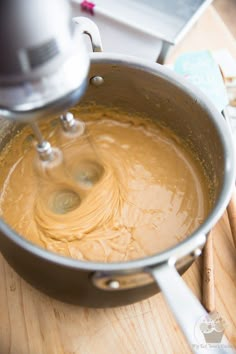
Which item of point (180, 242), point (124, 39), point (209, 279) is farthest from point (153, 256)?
point (124, 39)

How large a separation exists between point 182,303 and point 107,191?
297mm

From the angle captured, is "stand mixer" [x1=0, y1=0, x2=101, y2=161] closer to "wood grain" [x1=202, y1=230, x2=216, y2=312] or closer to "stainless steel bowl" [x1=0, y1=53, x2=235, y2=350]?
"stainless steel bowl" [x1=0, y1=53, x2=235, y2=350]

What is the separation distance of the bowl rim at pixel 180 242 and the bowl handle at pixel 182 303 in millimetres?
14

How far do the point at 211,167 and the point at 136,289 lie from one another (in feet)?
0.90

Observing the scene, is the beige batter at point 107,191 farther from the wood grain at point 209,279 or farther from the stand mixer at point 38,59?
the stand mixer at point 38,59

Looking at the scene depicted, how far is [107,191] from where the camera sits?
0.66 metres

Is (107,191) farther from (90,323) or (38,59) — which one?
(38,59)

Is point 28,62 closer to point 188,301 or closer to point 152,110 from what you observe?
point 188,301

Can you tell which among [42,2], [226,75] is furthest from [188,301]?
[226,75]

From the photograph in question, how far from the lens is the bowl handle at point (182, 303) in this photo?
39 cm

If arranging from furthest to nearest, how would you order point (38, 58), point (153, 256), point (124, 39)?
point (124, 39), point (153, 256), point (38, 58)

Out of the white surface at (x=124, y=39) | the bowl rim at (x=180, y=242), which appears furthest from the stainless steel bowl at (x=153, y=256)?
the white surface at (x=124, y=39)

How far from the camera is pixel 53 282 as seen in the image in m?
0.48

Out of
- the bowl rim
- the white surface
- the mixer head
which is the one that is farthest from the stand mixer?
the white surface
